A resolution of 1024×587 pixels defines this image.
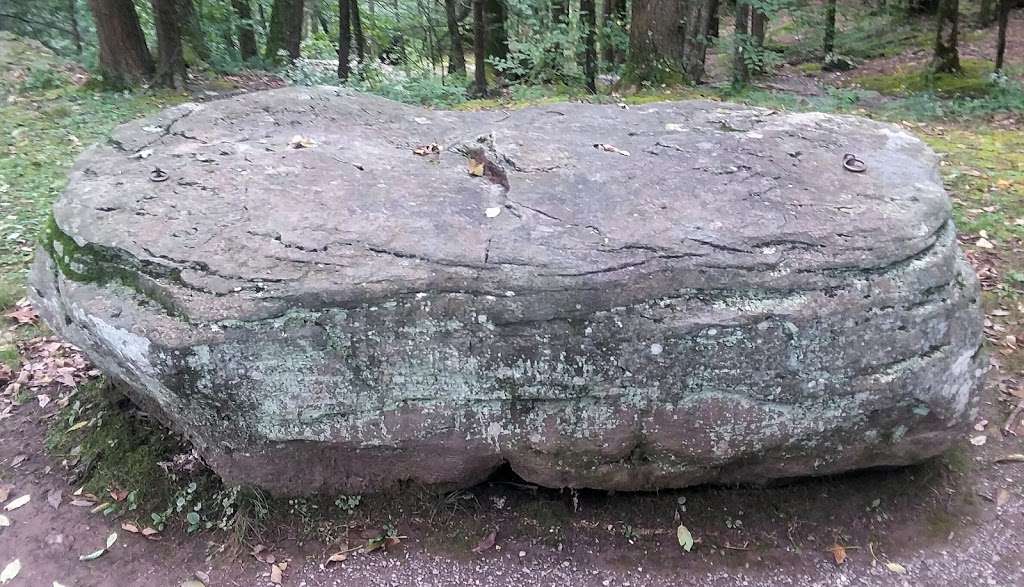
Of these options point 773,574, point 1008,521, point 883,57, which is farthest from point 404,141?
point 883,57

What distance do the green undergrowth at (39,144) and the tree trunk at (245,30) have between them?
575cm

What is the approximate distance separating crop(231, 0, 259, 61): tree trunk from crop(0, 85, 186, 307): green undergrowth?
226 inches

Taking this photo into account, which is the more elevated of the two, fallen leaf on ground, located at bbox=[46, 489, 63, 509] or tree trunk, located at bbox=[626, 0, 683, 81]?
tree trunk, located at bbox=[626, 0, 683, 81]

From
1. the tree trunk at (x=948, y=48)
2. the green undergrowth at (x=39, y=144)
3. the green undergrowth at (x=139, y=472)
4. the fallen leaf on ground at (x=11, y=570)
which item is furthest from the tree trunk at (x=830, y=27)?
the fallen leaf on ground at (x=11, y=570)

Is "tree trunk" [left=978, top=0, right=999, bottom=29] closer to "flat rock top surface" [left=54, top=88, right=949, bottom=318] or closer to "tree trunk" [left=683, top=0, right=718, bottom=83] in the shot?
"tree trunk" [left=683, top=0, right=718, bottom=83]

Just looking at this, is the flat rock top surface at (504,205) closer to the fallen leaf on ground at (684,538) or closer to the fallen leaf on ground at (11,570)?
the fallen leaf on ground at (684,538)

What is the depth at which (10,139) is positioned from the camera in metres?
8.31

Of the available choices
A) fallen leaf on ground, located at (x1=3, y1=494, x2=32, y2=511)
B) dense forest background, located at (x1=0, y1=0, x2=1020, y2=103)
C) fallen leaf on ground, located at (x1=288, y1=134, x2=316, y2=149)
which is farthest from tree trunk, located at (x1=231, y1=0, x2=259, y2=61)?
fallen leaf on ground, located at (x1=3, y1=494, x2=32, y2=511)

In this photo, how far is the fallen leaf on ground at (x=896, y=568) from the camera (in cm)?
316

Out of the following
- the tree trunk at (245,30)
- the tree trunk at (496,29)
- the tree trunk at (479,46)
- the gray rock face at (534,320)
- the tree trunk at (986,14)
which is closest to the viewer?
the gray rock face at (534,320)

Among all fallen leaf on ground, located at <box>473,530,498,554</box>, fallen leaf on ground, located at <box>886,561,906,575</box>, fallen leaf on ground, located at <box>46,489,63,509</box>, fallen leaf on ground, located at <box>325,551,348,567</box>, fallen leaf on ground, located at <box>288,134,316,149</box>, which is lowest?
fallen leaf on ground, located at <box>886,561,906,575</box>

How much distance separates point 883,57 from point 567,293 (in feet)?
56.9

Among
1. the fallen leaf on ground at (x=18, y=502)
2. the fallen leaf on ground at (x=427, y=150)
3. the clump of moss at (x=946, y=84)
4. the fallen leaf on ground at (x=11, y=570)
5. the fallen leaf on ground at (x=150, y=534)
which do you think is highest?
the fallen leaf on ground at (x=427, y=150)

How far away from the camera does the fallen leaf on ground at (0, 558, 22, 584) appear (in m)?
3.26
